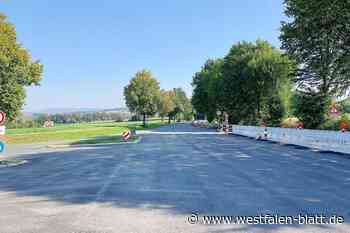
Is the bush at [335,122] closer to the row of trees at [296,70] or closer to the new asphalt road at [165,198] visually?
the row of trees at [296,70]

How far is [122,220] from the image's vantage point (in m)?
7.11

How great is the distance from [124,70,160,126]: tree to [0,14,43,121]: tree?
37287 mm

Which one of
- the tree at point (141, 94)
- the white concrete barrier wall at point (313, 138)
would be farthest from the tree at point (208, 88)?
the white concrete barrier wall at point (313, 138)

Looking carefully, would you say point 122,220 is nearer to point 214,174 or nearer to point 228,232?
point 228,232

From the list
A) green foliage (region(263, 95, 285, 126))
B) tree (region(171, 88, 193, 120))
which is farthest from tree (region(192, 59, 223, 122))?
tree (region(171, 88, 193, 120))

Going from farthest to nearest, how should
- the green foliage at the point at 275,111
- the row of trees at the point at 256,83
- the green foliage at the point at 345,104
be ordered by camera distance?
the row of trees at the point at 256,83 → the green foliage at the point at 275,111 → the green foliage at the point at 345,104

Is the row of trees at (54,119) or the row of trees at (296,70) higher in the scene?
the row of trees at (296,70)

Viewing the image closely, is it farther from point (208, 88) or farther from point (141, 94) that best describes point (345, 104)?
point (141, 94)

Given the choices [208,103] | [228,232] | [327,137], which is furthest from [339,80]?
[208,103]

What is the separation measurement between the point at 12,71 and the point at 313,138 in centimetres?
2738

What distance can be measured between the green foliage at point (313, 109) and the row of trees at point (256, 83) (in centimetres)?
1439

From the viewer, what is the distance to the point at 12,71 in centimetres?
3725

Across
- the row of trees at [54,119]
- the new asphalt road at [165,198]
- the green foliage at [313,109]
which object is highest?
the green foliage at [313,109]

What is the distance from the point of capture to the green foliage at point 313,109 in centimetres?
3422
